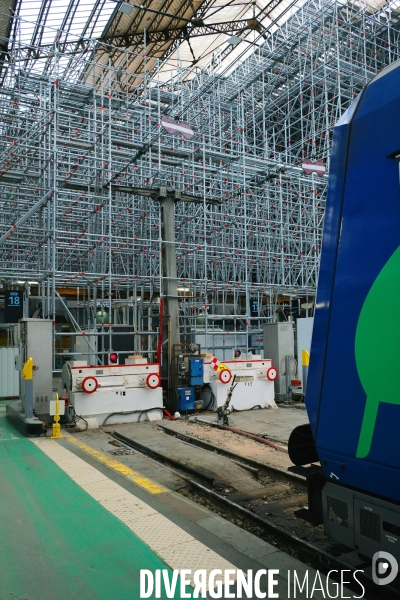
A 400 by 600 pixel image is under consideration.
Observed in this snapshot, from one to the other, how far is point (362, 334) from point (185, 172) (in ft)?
54.8

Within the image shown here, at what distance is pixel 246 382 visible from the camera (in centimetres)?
1268

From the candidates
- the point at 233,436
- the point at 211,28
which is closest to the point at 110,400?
the point at 233,436

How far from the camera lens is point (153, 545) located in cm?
419

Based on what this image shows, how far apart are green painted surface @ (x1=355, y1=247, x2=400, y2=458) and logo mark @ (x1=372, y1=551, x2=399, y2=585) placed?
602 mm

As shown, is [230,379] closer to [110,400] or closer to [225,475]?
[110,400]

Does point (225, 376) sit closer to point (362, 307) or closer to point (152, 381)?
point (152, 381)

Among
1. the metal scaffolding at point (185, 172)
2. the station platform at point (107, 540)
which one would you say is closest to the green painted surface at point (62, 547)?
the station platform at point (107, 540)

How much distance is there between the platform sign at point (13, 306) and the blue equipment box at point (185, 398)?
6.43 meters

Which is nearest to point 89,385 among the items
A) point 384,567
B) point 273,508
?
point 273,508

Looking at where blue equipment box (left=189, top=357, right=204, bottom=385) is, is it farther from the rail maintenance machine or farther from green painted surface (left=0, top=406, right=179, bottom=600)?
the rail maintenance machine

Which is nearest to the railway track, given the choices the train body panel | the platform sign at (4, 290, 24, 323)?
the train body panel

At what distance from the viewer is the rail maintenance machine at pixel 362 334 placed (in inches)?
112

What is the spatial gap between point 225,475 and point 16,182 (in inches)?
516

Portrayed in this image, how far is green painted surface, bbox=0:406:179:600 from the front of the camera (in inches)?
139
